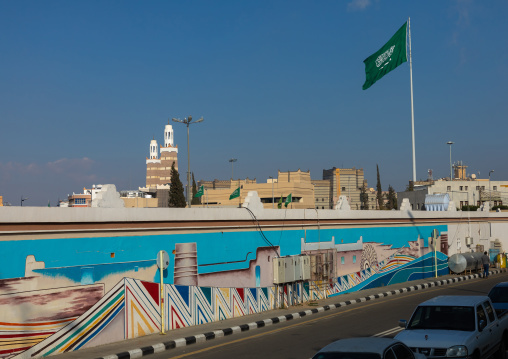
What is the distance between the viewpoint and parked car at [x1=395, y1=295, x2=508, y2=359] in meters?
10.9

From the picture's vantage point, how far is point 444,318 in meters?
12.2

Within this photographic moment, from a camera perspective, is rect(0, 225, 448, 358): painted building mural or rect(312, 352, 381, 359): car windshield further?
rect(0, 225, 448, 358): painted building mural

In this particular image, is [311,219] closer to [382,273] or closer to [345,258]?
[345,258]

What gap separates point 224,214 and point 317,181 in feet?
511

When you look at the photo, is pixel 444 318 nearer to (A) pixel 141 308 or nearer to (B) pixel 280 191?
(A) pixel 141 308

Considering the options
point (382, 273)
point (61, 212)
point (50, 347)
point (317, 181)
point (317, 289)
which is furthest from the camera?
point (317, 181)

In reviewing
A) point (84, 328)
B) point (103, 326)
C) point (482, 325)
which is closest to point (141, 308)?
point (103, 326)

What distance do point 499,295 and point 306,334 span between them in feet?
19.7

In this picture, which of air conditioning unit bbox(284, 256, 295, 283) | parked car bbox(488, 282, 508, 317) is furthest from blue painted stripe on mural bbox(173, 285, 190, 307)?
parked car bbox(488, 282, 508, 317)

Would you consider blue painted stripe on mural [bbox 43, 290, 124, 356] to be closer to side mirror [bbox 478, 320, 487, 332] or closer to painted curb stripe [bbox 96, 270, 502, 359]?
painted curb stripe [bbox 96, 270, 502, 359]

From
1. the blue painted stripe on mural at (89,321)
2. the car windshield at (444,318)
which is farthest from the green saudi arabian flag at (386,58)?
the car windshield at (444,318)

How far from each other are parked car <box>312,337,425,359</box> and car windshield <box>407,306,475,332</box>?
3123 millimetres

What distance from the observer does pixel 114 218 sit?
17.1 m

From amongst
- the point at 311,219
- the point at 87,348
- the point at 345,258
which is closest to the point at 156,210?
the point at 87,348
